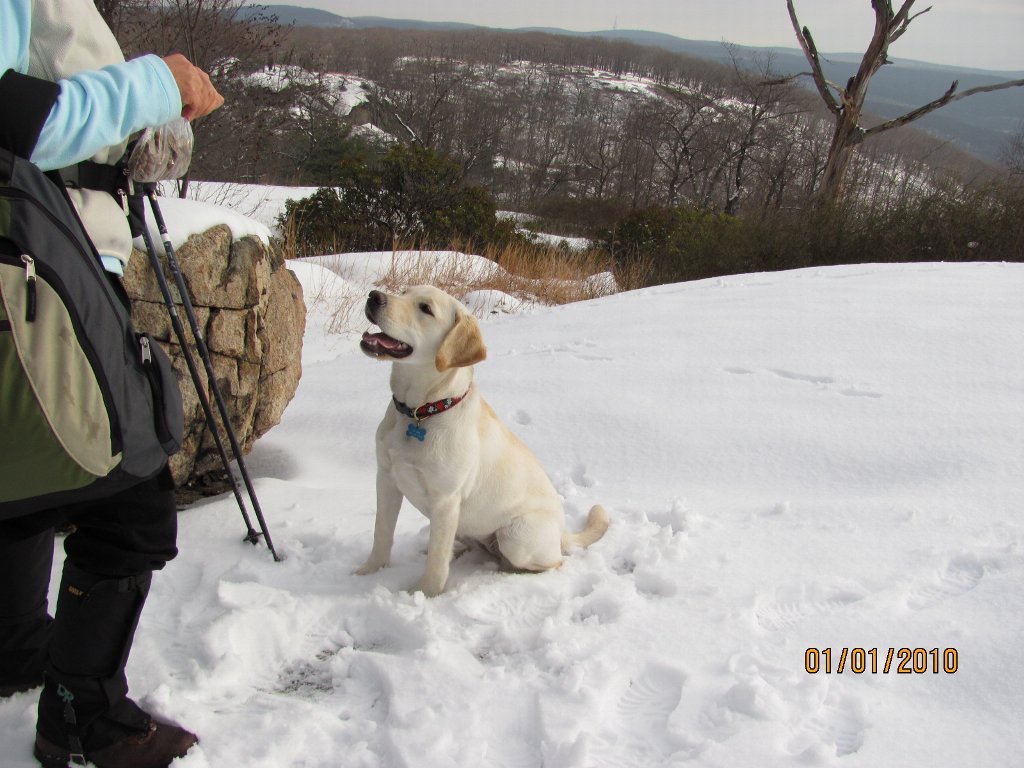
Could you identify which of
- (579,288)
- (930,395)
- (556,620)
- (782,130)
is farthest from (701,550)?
(782,130)

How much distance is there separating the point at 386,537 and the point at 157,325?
4.15 ft

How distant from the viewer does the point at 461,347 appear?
207 cm

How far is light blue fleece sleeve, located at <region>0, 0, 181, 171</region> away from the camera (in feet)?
3.63

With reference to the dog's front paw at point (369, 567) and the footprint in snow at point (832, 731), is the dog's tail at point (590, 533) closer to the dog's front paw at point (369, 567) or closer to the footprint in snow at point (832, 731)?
the dog's front paw at point (369, 567)

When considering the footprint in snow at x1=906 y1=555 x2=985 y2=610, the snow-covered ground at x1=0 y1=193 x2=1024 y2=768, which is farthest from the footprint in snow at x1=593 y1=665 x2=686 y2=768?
the footprint in snow at x1=906 y1=555 x2=985 y2=610

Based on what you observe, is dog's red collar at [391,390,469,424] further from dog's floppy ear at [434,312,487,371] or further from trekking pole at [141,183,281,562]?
trekking pole at [141,183,281,562]

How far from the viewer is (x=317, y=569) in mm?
2400

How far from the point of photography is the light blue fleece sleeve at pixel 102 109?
1.12 meters

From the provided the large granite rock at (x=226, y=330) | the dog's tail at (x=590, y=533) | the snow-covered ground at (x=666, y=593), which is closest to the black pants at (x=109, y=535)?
the snow-covered ground at (x=666, y=593)

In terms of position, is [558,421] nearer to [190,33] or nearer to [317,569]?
[317,569]

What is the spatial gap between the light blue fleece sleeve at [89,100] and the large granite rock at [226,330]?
1.50 metres

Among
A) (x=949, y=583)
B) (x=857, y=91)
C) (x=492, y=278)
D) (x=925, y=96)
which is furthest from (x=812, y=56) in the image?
(x=925, y=96)
